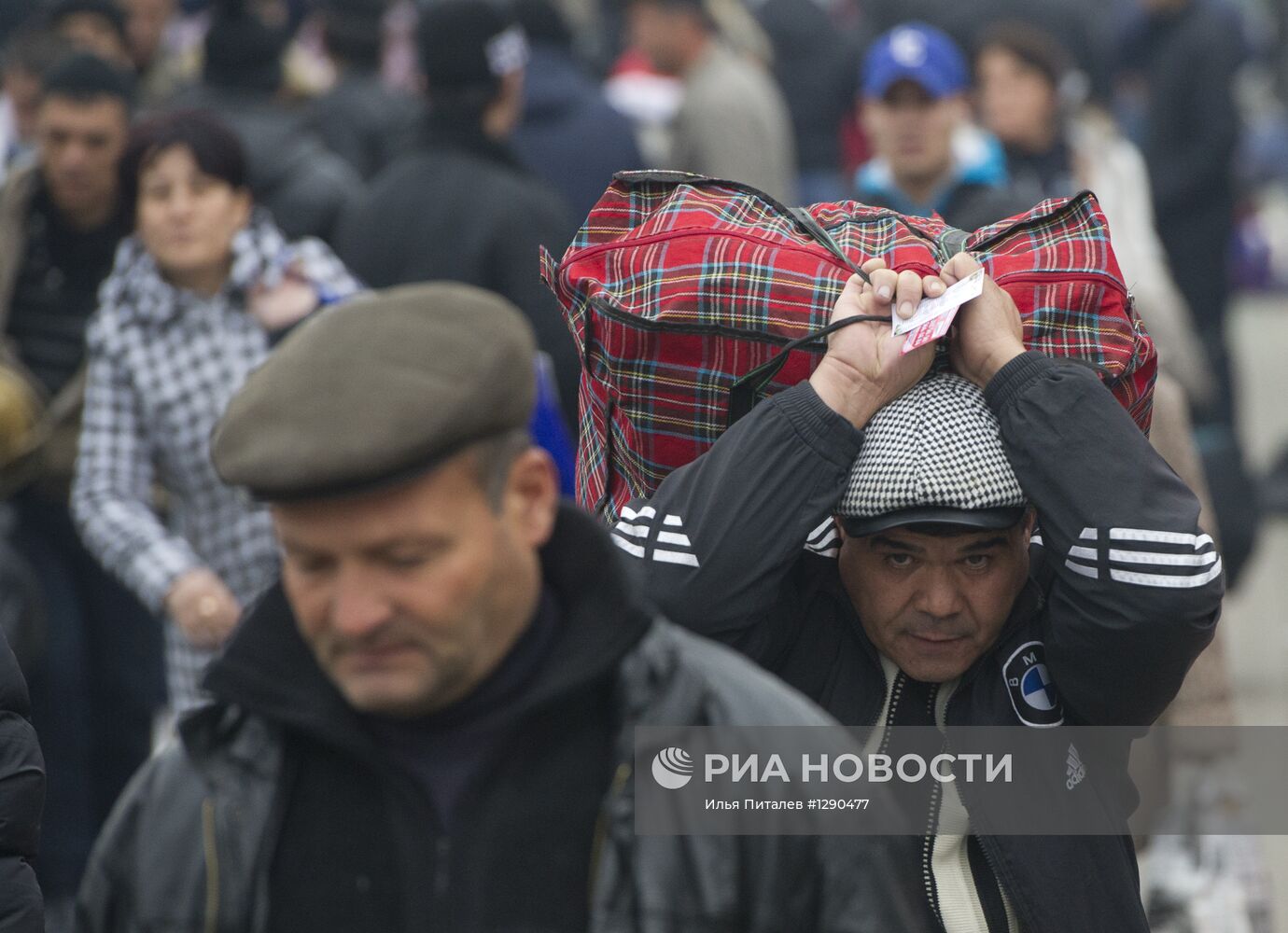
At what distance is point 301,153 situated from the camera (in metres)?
6.36

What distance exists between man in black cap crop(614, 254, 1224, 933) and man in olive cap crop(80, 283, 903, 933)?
0.53m

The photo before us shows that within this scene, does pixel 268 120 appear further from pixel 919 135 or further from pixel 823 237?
pixel 823 237

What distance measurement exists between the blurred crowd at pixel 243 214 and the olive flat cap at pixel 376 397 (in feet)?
5.64

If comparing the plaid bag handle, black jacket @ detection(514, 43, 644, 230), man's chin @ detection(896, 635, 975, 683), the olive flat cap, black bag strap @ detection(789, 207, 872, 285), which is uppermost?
the olive flat cap

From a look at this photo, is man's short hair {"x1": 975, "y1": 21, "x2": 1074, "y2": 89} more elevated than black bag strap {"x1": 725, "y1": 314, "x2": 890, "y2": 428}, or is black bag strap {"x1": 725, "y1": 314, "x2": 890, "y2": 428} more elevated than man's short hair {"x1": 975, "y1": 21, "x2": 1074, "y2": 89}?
black bag strap {"x1": 725, "y1": 314, "x2": 890, "y2": 428}

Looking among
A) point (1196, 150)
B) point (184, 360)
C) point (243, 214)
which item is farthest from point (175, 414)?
point (1196, 150)

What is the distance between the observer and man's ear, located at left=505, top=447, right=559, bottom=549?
2209 mm

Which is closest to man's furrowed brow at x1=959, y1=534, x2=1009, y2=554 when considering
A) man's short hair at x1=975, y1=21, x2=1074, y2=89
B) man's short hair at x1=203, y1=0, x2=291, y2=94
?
man's short hair at x1=203, y1=0, x2=291, y2=94

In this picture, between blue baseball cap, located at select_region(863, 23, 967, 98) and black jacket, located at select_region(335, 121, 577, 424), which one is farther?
blue baseball cap, located at select_region(863, 23, 967, 98)

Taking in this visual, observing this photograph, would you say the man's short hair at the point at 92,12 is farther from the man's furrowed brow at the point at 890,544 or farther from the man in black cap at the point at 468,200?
the man's furrowed brow at the point at 890,544

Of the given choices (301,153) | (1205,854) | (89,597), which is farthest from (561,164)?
(1205,854)

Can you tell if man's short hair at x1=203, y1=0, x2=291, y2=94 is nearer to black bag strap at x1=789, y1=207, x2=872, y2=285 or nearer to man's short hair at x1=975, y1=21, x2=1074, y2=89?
man's short hair at x1=975, y1=21, x2=1074, y2=89

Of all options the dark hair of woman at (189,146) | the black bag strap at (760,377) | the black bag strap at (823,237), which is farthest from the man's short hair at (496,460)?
the dark hair of woman at (189,146)

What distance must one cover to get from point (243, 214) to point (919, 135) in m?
2.02
